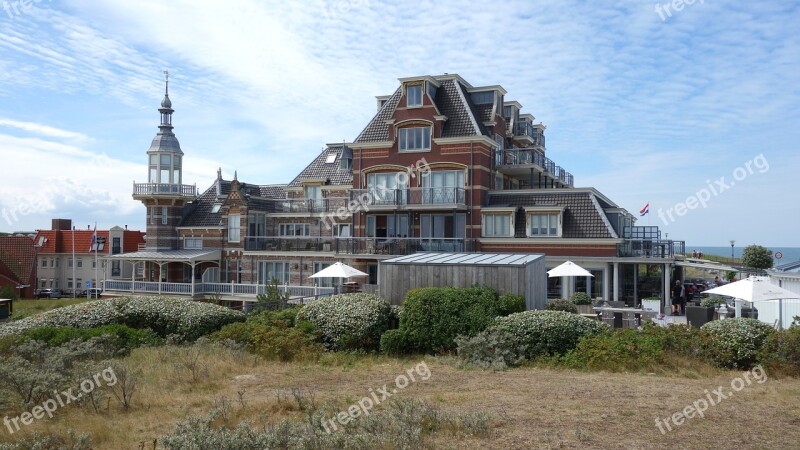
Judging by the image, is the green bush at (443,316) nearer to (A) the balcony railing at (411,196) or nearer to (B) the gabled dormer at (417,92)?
(A) the balcony railing at (411,196)

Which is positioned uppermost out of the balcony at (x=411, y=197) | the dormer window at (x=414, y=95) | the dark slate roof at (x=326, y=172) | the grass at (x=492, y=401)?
the dormer window at (x=414, y=95)

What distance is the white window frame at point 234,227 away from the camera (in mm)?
40750

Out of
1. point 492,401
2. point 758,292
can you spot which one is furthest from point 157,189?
point 758,292

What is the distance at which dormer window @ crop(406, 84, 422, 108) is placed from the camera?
113ft

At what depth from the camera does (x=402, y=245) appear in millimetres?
33438

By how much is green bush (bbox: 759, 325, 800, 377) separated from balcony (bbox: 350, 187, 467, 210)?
777 inches

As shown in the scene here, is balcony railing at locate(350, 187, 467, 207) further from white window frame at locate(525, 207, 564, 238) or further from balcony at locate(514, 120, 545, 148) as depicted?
balcony at locate(514, 120, 545, 148)

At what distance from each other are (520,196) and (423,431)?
2531 centimetres

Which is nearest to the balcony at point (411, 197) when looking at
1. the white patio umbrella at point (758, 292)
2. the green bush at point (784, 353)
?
the white patio umbrella at point (758, 292)

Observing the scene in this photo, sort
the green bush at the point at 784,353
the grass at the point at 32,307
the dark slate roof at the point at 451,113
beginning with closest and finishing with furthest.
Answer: the green bush at the point at 784,353 < the grass at the point at 32,307 < the dark slate roof at the point at 451,113

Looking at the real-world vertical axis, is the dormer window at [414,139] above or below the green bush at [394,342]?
above

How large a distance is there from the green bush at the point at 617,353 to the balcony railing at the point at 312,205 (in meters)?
25.8

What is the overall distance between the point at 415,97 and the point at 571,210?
1078 cm

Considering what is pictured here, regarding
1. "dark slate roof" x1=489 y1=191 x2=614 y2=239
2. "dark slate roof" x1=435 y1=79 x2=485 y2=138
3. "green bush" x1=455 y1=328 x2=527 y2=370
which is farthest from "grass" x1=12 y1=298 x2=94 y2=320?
"dark slate roof" x1=489 y1=191 x2=614 y2=239
